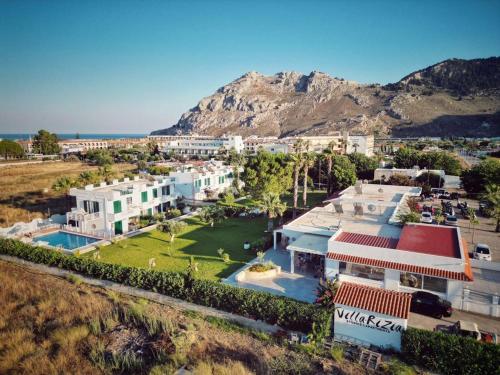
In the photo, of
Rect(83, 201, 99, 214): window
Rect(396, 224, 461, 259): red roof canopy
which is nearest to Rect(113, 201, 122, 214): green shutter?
Rect(83, 201, 99, 214): window

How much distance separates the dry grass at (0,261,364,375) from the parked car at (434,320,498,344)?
5.54 m

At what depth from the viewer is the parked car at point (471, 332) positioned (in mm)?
14614

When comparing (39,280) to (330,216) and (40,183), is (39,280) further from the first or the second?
(40,183)

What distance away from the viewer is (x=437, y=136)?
170 m

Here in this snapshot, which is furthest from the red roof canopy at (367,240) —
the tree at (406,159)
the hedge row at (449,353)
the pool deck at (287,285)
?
the tree at (406,159)

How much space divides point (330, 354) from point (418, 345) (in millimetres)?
3779

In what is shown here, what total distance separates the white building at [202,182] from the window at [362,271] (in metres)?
31.0

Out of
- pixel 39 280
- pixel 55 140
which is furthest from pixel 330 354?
pixel 55 140

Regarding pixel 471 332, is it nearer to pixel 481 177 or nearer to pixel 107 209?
pixel 107 209

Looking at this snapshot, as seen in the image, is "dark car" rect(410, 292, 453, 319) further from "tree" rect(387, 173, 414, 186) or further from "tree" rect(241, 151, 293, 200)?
"tree" rect(387, 173, 414, 186)

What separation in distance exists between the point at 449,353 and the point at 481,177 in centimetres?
4674

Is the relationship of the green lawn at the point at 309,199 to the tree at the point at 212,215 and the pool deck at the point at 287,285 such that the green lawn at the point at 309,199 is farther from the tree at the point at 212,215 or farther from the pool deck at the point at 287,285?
the pool deck at the point at 287,285

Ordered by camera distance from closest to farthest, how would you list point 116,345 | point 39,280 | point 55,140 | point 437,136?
point 116,345 < point 39,280 < point 55,140 < point 437,136

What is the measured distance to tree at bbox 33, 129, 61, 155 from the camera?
12925 centimetres
